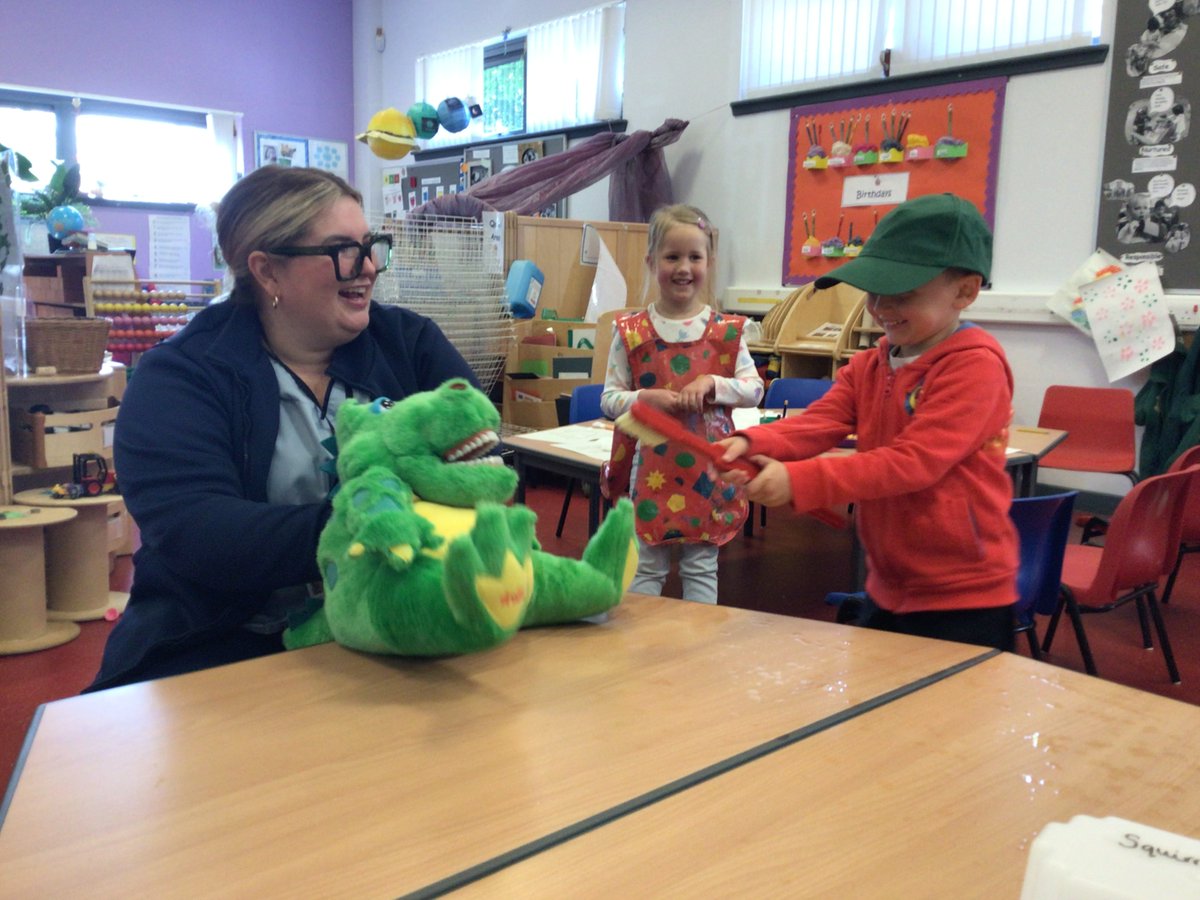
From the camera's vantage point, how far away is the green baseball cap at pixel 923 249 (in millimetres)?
1469

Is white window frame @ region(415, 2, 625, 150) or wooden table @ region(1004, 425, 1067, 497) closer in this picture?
wooden table @ region(1004, 425, 1067, 497)

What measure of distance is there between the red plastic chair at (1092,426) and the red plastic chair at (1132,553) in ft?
5.24

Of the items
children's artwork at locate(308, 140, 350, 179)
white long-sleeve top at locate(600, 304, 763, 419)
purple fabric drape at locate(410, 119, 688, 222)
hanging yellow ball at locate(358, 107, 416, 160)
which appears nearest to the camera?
white long-sleeve top at locate(600, 304, 763, 419)

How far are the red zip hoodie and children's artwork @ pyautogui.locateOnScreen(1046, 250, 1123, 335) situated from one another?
3.44 meters

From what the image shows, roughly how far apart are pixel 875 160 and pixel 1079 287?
135 centimetres

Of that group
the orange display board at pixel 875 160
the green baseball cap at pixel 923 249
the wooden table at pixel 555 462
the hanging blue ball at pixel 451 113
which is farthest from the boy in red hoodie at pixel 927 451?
the hanging blue ball at pixel 451 113

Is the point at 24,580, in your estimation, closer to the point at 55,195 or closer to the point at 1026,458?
the point at 1026,458

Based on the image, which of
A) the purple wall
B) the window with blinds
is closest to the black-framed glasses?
the window with blinds

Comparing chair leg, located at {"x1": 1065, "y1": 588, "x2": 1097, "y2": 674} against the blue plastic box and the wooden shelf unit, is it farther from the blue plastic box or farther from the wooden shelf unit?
the blue plastic box

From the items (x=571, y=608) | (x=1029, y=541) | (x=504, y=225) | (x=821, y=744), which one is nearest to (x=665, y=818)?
(x=821, y=744)

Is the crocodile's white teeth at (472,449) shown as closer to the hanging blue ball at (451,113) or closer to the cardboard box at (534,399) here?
the cardboard box at (534,399)

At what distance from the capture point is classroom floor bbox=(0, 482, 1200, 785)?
8.65 feet

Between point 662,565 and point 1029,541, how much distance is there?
890mm

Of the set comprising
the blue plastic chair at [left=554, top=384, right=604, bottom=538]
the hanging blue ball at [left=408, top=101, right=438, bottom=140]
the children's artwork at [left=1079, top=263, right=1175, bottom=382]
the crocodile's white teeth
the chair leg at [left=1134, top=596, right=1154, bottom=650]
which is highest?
the hanging blue ball at [left=408, top=101, right=438, bottom=140]
